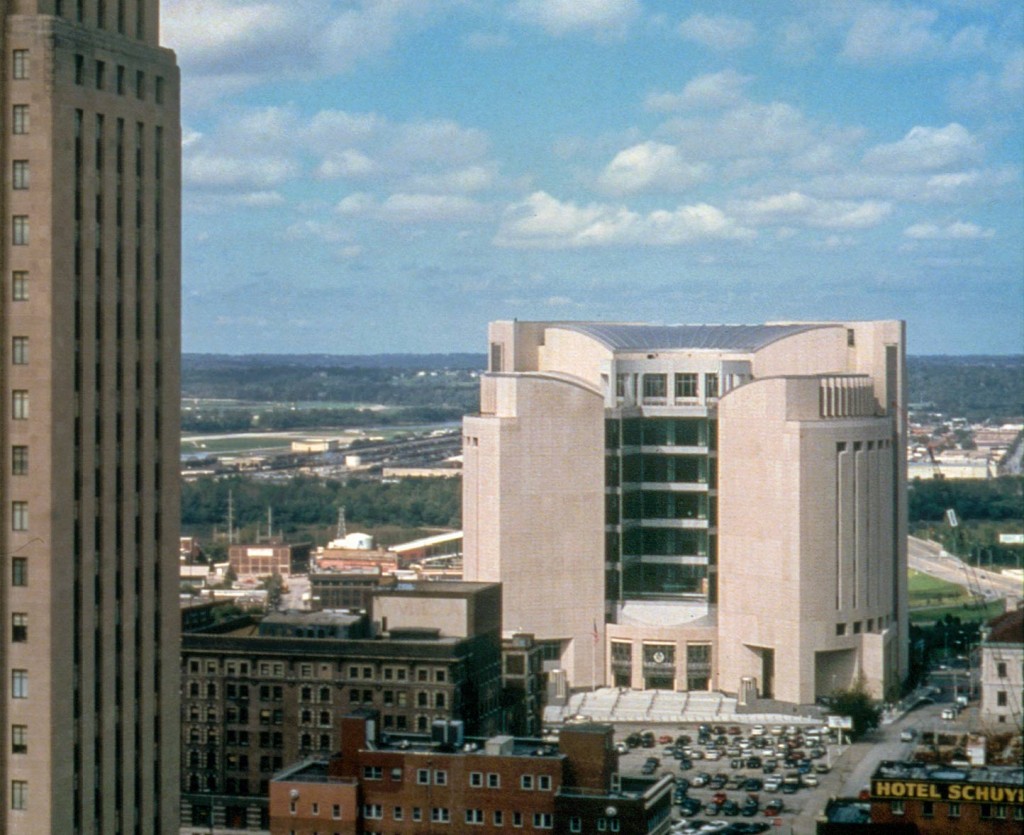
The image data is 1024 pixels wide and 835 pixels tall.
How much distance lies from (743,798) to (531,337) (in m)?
26.6

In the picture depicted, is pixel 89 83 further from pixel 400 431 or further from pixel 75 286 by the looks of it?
pixel 400 431

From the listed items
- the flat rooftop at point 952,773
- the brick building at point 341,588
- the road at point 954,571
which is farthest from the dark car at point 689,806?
the brick building at point 341,588

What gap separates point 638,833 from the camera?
33.4 metres

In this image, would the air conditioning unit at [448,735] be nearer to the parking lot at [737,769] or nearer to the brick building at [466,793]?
the brick building at [466,793]

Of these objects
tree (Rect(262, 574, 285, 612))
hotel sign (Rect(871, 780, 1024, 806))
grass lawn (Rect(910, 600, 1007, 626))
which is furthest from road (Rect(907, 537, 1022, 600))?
tree (Rect(262, 574, 285, 612))

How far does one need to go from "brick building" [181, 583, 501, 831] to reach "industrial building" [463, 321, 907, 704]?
1519 centimetres

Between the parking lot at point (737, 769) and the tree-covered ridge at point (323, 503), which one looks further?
the tree-covered ridge at point (323, 503)

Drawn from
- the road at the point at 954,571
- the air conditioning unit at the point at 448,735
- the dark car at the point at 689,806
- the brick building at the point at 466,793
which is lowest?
the dark car at the point at 689,806

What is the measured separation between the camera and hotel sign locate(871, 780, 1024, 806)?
23.8 metres

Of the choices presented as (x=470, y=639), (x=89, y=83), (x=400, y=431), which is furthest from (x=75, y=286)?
(x=400, y=431)

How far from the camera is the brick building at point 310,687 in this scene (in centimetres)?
4525

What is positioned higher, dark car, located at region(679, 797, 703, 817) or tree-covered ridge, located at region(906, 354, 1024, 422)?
tree-covered ridge, located at region(906, 354, 1024, 422)

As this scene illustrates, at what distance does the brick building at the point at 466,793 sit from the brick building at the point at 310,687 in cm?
1001

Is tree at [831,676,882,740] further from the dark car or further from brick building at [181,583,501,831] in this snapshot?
brick building at [181,583,501,831]
